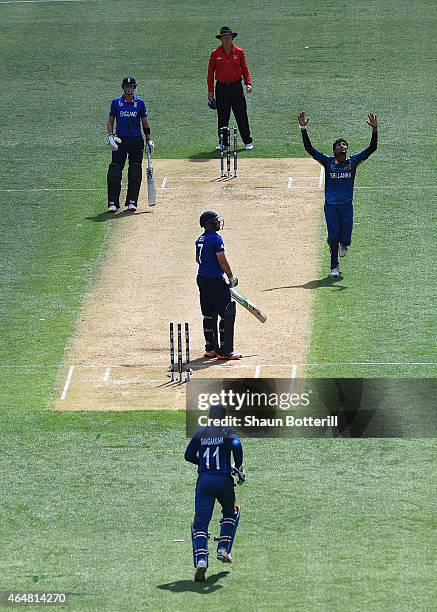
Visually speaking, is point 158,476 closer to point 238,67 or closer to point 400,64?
point 238,67

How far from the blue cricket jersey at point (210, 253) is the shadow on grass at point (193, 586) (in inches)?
289

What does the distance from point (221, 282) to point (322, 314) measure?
274cm

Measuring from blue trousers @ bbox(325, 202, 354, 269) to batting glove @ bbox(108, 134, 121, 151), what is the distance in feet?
16.2

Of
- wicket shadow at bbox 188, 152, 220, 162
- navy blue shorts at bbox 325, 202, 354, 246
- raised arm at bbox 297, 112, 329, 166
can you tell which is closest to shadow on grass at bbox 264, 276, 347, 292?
navy blue shorts at bbox 325, 202, 354, 246

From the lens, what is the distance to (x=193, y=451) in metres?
17.9

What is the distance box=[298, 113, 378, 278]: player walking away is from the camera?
27.0 meters

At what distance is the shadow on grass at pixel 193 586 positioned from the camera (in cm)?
1714

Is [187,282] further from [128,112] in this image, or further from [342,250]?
[128,112]

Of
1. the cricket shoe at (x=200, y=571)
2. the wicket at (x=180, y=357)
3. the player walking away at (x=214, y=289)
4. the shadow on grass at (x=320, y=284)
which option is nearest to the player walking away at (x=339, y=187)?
the shadow on grass at (x=320, y=284)

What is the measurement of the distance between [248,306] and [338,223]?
386 cm

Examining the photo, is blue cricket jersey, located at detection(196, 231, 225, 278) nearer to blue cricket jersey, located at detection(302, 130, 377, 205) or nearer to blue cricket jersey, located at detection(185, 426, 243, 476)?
blue cricket jersey, located at detection(302, 130, 377, 205)

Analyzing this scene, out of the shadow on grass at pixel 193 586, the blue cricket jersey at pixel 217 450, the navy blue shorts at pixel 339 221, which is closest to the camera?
the shadow on grass at pixel 193 586

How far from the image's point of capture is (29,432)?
22125 millimetres

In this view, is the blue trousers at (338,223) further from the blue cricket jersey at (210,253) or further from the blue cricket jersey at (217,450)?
the blue cricket jersey at (217,450)
